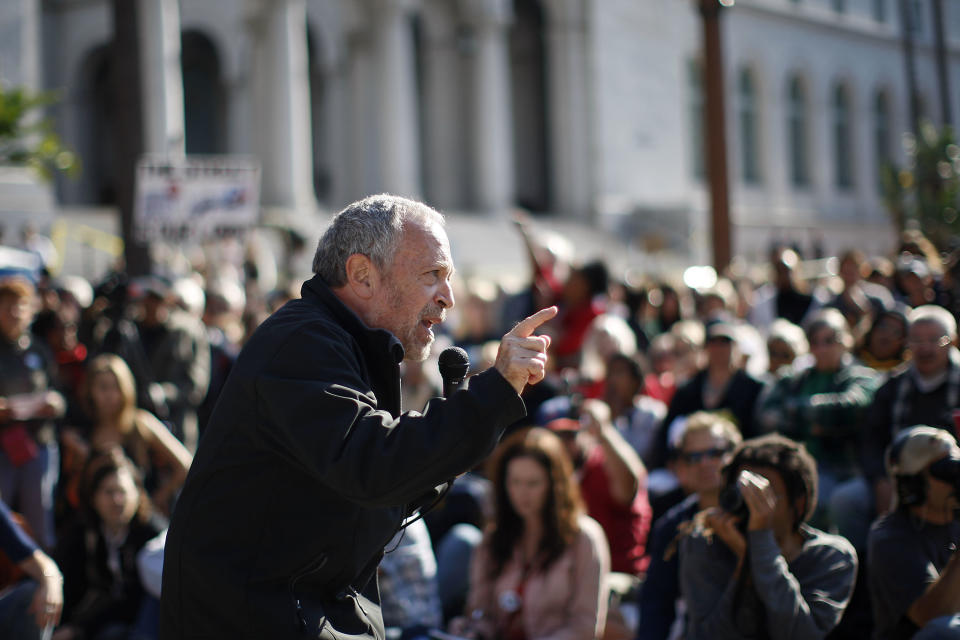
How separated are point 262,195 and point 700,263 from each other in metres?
11.0

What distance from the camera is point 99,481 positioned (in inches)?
249

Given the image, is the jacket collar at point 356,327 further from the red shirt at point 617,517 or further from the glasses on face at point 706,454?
the red shirt at point 617,517

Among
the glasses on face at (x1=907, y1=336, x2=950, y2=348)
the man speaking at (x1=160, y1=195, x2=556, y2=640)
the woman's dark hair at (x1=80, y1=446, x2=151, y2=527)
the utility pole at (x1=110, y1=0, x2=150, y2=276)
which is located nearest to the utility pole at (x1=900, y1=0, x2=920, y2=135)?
the utility pole at (x1=110, y1=0, x2=150, y2=276)

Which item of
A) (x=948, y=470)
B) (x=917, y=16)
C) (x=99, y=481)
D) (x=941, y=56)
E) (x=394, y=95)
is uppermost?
(x=917, y=16)

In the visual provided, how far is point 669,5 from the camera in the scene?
34.0 metres

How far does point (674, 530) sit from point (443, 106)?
26.8 meters

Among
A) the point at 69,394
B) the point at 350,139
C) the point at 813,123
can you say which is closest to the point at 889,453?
the point at 69,394

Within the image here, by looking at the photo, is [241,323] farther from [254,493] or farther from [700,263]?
[700,263]

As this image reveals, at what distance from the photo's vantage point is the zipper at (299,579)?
268 cm

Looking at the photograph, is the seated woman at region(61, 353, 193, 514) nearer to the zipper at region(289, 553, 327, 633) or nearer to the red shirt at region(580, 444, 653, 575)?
the red shirt at region(580, 444, 653, 575)

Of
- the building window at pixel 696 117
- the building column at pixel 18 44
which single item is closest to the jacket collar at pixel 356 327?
the building column at pixel 18 44

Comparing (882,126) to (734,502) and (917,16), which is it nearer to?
(917,16)

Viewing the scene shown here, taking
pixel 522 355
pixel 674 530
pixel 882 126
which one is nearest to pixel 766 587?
pixel 674 530

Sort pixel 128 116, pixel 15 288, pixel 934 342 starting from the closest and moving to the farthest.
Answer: pixel 934 342 < pixel 15 288 < pixel 128 116
